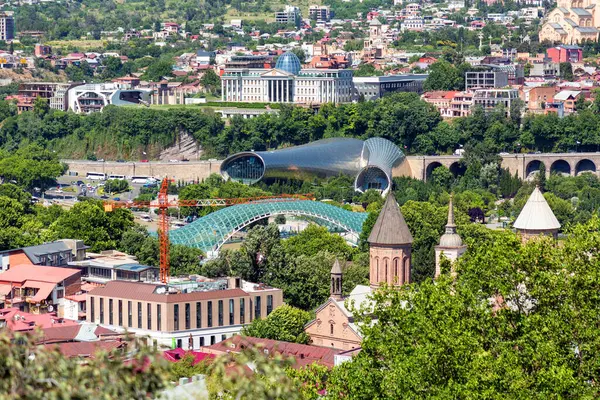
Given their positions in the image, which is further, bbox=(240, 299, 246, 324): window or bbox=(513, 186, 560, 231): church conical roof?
bbox=(513, 186, 560, 231): church conical roof

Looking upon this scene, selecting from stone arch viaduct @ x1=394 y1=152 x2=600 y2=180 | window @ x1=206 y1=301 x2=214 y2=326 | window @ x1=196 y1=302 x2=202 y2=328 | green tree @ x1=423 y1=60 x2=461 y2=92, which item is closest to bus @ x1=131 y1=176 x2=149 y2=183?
stone arch viaduct @ x1=394 y1=152 x2=600 y2=180

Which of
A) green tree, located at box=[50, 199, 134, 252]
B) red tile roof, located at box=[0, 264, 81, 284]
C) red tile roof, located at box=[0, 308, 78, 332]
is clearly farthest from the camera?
green tree, located at box=[50, 199, 134, 252]

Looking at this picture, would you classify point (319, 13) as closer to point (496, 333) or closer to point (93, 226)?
point (93, 226)

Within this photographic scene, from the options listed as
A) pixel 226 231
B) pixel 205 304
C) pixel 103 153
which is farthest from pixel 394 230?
pixel 103 153

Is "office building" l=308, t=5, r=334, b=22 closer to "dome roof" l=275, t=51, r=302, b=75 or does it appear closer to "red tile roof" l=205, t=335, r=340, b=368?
"dome roof" l=275, t=51, r=302, b=75

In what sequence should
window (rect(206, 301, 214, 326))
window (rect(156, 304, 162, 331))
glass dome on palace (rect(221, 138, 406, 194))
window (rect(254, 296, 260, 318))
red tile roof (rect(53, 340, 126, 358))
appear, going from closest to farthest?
red tile roof (rect(53, 340, 126, 358))
window (rect(156, 304, 162, 331))
window (rect(206, 301, 214, 326))
window (rect(254, 296, 260, 318))
glass dome on palace (rect(221, 138, 406, 194))

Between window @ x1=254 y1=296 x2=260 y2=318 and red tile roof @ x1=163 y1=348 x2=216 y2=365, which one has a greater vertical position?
red tile roof @ x1=163 y1=348 x2=216 y2=365

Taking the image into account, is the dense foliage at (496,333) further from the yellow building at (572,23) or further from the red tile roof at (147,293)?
the yellow building at (572,23)

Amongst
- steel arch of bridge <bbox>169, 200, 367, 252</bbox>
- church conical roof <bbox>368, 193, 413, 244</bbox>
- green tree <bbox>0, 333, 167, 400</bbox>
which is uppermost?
green tree <bbox>0, 333, 167, 400</bbox>
